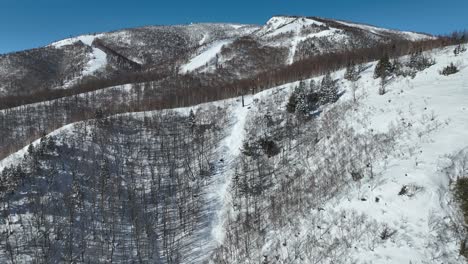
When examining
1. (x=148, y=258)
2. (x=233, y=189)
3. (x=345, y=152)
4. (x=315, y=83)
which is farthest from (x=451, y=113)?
(x=315, y=83)

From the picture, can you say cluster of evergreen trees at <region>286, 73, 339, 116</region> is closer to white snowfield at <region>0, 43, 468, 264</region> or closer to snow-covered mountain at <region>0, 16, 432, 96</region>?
white snowfield at <region>0, 43, 468, 264</region>

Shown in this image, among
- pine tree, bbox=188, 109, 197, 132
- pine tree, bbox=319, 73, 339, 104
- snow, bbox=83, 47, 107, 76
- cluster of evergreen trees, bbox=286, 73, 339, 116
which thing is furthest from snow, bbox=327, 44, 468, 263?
snow, bbox=83, 47, 107, 76

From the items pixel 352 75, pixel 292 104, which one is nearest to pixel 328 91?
pixel 352 75

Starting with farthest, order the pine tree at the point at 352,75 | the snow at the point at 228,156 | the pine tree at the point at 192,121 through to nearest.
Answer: the pine tree at the point at 192,121 → the pine tree at the point at 352,75 → the snow at the point at 228,156

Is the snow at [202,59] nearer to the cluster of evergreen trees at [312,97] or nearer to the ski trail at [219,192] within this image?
the ski trail at [219,192]

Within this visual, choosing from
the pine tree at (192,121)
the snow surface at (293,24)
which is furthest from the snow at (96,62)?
the pine tree at (192,121)

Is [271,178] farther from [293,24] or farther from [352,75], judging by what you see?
[293,24]

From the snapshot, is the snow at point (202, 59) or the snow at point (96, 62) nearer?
the snow at point (202, 59)
